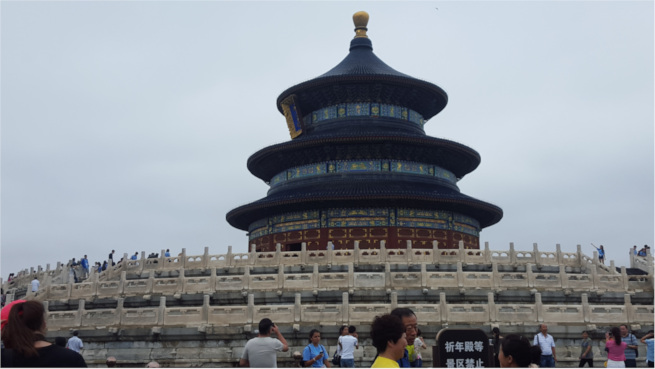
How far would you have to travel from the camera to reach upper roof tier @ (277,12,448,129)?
136ft

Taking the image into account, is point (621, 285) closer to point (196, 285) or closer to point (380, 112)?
point (196, 285)

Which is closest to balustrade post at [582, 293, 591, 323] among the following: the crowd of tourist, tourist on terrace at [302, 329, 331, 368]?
Answer: tourist on terrace at [302, 329, 331, 368]

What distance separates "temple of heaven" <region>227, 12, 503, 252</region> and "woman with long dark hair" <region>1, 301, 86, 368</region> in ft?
95.8

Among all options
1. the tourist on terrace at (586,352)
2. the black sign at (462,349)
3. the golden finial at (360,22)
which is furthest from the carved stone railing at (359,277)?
the golden finial at (360,22)

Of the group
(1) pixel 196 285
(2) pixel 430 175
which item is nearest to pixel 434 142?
(2) pixel 430 175

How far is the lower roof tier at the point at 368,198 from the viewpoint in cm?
3591

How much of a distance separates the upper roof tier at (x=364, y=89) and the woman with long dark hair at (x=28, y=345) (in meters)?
36.9

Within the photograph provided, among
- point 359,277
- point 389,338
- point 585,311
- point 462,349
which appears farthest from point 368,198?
point 389,338

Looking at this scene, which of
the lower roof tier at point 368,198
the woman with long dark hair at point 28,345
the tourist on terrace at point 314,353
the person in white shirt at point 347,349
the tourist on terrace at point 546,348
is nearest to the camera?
the woman with long dark hair at point 28,345

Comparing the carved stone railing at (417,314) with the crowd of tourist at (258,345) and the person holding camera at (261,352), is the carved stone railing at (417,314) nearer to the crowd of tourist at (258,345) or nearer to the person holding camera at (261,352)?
the crowd of tourist at (258,345)

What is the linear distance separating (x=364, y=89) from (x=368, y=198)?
32.2ft

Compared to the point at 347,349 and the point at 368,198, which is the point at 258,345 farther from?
the point at 368,198

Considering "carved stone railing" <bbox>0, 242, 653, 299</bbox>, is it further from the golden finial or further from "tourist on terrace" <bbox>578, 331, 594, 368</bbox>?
the golden finial

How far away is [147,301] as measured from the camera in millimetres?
22328
